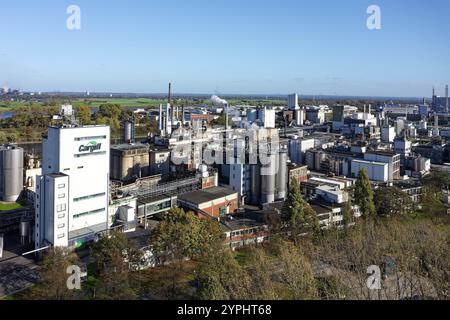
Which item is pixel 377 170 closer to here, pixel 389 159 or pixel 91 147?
pixel 389 159

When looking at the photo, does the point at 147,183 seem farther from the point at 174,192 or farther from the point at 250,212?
the point at 250,212

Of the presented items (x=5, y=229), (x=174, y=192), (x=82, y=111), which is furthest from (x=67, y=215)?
(x=82, y=111)

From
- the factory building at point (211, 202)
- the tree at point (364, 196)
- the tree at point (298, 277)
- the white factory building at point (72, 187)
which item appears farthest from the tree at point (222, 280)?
the tree at point (364, 196)

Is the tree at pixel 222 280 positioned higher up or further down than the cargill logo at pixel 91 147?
further down

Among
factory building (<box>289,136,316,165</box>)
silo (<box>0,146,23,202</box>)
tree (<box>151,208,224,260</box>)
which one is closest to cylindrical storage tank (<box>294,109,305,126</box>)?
factory building (<box>289,136,316,165</box>)

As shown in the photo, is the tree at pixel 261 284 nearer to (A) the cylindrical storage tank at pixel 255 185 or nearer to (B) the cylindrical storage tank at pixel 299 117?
(A) the cylindrical storage tank at pixel 255 185

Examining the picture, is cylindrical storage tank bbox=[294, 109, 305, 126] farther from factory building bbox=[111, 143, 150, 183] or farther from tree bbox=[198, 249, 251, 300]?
tree bbox=[198, 249, 251, 300]

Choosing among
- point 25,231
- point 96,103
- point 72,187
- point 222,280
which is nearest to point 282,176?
point 72,187
